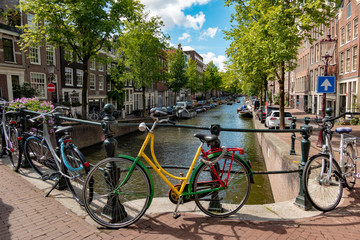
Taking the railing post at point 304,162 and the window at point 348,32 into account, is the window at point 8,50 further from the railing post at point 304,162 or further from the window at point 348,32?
the window at point 348,32

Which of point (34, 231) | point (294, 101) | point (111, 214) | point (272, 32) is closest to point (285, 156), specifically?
point (111, 214)

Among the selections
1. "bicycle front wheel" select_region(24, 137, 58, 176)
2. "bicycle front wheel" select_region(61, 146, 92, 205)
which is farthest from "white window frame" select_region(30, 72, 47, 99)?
"bicycle front wheel" select_region(61, 146, 92, 205)

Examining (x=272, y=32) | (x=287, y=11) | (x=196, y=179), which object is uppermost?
(x=287, y=11)

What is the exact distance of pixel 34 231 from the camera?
2795 millimetres

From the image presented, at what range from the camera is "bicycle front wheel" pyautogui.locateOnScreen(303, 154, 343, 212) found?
3216mm

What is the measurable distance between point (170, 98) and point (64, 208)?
6416 cm

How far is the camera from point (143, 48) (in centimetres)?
2856

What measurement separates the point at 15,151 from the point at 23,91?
55.4ft

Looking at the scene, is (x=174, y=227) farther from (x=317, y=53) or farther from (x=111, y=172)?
(x=317, y=53)

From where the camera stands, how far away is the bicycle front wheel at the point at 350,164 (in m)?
3.75

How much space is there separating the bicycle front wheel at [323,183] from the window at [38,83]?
2330 centimetres

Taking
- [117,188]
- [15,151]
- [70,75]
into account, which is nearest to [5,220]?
[117,188]

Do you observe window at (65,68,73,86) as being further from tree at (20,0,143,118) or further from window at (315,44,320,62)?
window at (315,44,320,62)

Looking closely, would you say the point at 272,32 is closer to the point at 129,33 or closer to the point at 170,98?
the point at 129,33
